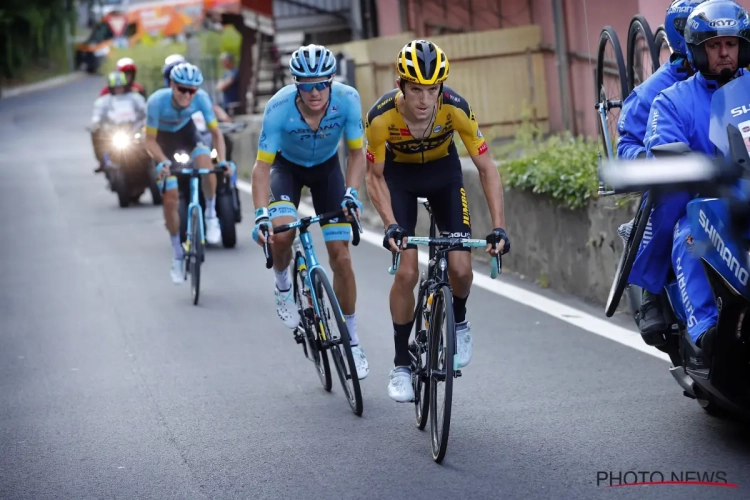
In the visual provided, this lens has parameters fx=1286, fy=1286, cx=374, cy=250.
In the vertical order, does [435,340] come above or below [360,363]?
above

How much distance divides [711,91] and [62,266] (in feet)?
32.3

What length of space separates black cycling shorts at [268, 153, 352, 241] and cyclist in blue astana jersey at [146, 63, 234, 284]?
3646 millimetres

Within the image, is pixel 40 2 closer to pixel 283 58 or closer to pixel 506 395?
pixel 283 58

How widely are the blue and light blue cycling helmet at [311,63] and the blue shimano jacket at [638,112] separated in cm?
186

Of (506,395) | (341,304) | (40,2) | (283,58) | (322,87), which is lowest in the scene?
(506,395)

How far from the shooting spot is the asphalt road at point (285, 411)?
5.79m

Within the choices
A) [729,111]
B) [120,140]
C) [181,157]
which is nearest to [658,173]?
[729,111]

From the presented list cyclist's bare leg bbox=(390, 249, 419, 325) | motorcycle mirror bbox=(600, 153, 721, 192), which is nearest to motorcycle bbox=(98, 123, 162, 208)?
cyclist's bare leg bbox=(390, 249, 419, 325)

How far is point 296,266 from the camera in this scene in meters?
7.91

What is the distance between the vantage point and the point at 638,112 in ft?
20.2

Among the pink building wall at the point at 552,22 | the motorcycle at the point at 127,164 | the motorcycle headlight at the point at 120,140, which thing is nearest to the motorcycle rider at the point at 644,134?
the pink building wall at the point at 552,22

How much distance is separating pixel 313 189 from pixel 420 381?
2229 millimetres

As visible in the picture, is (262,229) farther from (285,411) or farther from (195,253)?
(195,253)

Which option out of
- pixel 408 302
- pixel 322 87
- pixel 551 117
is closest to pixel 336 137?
pixel 322 87
